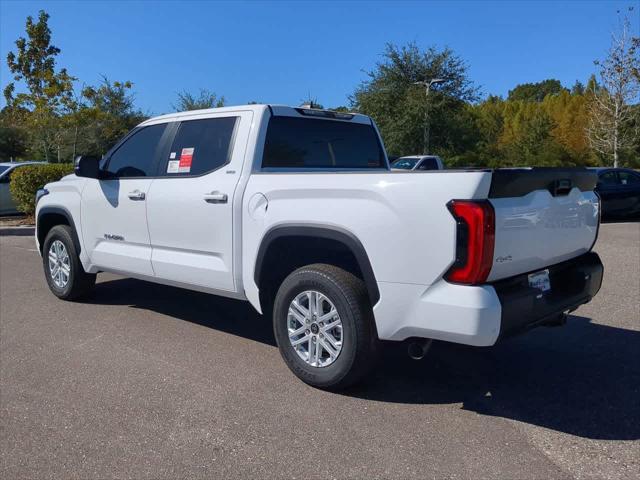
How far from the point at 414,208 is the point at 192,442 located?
1780mm

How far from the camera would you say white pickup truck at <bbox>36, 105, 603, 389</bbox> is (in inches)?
128

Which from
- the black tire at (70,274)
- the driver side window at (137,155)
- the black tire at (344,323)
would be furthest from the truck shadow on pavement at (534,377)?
the driver side window at (137,155)

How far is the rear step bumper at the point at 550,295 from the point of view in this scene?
3.31 m

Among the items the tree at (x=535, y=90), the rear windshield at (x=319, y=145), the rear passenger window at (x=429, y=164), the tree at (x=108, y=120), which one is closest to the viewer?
the rear windshield at (x=319, y=145)

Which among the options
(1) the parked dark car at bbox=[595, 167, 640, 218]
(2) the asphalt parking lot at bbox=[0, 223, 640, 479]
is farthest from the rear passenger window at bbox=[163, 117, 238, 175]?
(1) the parked dark car at bbox=[595, 167, 640, 218]

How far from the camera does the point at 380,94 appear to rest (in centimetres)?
3647

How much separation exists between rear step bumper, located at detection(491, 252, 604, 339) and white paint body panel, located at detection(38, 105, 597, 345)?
8 cm

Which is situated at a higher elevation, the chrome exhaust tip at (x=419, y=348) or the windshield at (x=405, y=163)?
the windshield at (x=405, y=163)

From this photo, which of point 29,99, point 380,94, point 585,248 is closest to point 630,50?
point 380,94

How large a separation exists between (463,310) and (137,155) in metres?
3.60

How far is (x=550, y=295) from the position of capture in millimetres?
3879

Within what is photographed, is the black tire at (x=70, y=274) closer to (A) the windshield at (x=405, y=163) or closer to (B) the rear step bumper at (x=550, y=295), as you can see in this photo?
(B) the rear step bumper at (x=550, y=295)

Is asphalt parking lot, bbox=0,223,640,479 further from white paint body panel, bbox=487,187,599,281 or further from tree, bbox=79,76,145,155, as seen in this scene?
tree, bbox=79,76,145,155

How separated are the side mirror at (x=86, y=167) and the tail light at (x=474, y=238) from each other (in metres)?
3.79
